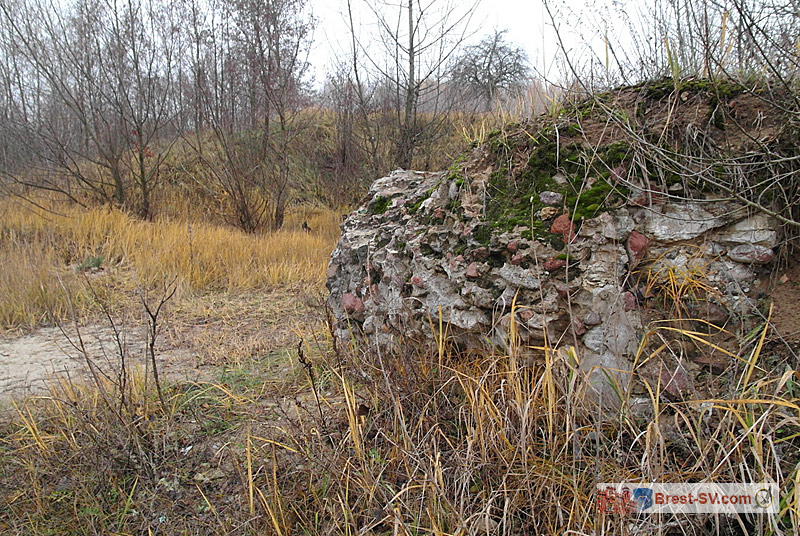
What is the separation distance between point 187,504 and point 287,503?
0.45m

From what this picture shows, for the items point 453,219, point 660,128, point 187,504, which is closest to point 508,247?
point 453,219

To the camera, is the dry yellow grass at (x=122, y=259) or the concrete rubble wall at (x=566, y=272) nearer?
the concrete rubble wall at (x=566, y=272)

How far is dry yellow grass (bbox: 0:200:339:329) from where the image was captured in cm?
473

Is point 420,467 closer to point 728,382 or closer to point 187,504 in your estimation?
point 187,504

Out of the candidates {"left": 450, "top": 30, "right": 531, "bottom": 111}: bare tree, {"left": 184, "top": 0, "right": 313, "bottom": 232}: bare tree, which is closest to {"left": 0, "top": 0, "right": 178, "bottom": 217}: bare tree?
{"left": 184, "top": 0, "right": 313, "bottom": 232}: bare tree

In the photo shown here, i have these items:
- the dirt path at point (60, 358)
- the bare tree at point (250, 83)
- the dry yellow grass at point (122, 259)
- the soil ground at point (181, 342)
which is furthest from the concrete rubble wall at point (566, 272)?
the bare tree at point (250, 83)

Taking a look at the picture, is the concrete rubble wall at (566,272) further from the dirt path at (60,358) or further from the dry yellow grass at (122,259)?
the dry yellow grass at (122,259)

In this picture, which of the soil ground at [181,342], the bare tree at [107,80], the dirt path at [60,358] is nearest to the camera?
the dirt path at [60,358]

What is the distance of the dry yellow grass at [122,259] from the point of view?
4.73 m

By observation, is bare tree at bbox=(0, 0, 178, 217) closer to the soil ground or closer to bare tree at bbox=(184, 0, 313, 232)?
bare tree at bbox=(184, 0, 313, 232)

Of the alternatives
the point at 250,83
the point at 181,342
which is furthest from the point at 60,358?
the point at 250,83

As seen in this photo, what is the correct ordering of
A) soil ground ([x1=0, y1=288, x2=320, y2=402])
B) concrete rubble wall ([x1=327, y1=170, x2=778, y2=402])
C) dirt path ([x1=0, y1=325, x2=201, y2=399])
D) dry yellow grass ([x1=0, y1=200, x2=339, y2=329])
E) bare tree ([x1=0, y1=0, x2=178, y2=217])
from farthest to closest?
bare tree ([x1=0, y1=0, x2=178, y2=217]) < dry yellow grass ([x1=0, y1=200, x2=339, y2=329]) < soil ground ([x1=0, y1=288, x2=320, y2=402]) < dirt path ([x1=0, y1=325, x2=201, y2=399]) < concrete rubble wall ([x1=327, y1=170, x2=778, y2=402])

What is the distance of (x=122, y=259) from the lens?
19.8ft

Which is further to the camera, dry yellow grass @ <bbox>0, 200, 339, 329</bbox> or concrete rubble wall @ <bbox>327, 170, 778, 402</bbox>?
dry yellow grass @ <bbox>0, 200, 339, 329</bbox>
